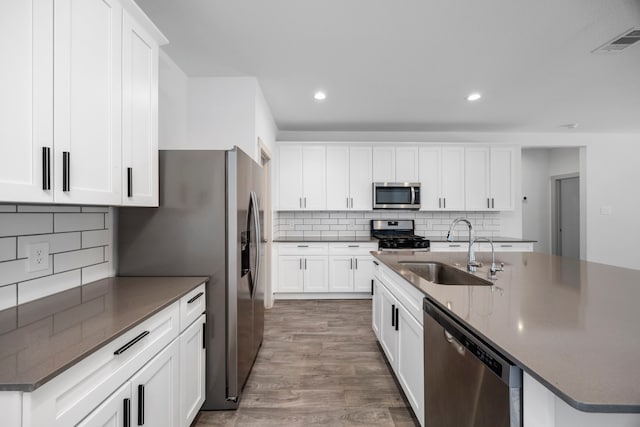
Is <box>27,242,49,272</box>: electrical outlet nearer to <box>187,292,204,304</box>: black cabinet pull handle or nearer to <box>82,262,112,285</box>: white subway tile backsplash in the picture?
<box>82,262,112,285</box>: white subway tile backsplash

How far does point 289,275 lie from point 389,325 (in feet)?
7.25

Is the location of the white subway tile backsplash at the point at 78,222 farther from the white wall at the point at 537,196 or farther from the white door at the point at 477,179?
the white wall at the point at 537,196

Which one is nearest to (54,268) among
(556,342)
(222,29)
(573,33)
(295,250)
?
(222,29)

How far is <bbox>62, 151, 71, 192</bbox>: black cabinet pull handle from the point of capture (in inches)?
43.7

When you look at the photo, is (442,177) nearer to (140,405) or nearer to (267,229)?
(267,229)

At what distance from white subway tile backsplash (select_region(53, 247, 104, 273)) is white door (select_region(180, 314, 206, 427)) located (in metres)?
0.67

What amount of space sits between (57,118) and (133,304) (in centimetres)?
79

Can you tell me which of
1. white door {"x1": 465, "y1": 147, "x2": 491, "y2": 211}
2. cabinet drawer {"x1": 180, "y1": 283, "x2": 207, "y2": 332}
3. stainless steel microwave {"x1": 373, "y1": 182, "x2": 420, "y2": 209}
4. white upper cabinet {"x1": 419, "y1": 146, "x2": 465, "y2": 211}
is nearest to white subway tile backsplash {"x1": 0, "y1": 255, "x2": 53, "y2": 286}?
cabinet drawer {"x1": 180, "y1": 283, "x2": 207, "y2": 332}

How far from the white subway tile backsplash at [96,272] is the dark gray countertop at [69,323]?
0.12ft

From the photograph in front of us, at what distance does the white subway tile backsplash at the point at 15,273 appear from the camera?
3.95ft

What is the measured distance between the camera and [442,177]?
4.52 metres

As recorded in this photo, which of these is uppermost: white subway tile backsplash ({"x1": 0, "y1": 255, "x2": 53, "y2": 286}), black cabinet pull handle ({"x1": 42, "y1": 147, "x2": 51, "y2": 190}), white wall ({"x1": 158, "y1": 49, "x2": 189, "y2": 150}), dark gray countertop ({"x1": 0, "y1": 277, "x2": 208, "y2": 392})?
white wall ({"x1": 158, "y1": 49, "x2": 189, "y2": 150})

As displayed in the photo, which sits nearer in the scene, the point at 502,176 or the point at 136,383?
the point at 136,383

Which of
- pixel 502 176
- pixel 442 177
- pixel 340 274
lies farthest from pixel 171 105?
pixel 502 176
